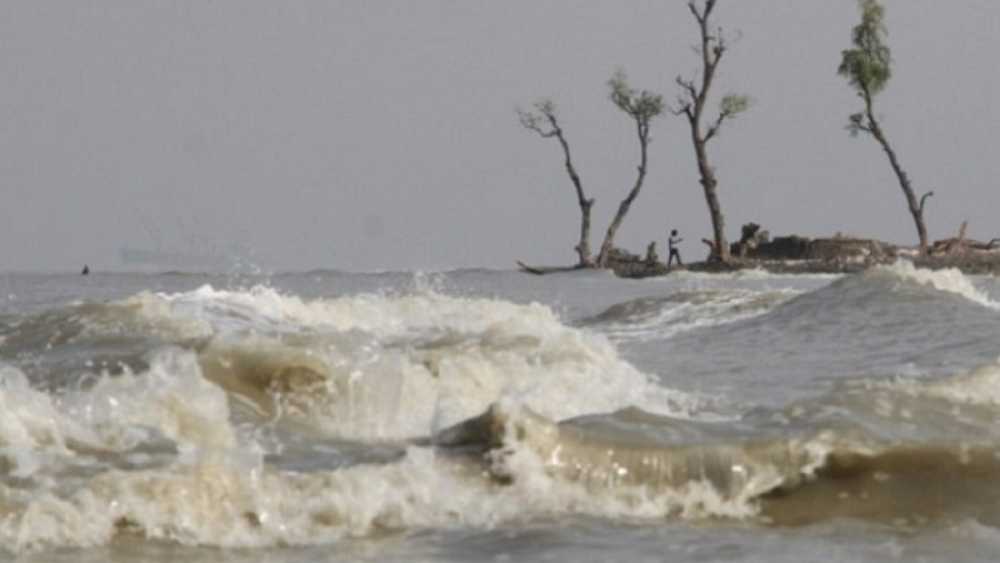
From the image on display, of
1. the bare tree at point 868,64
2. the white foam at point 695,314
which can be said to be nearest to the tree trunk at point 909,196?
the bare tree at point 868,64

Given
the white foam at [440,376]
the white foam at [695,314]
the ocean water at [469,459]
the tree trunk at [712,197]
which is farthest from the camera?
the tree trunk at [712,197]

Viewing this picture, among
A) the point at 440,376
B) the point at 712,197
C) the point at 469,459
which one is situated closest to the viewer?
the point at 469,459

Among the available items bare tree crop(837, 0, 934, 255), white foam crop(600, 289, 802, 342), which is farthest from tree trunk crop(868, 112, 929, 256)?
white foam crop(600, 289, 802, 342)

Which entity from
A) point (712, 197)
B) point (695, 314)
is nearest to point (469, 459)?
point (695, 314)

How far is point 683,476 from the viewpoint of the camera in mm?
6676

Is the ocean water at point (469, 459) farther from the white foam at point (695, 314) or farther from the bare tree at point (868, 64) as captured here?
the bare tree at point (868, 64)

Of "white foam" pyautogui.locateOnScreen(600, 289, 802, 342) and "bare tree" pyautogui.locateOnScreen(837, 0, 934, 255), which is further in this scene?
"bare tree" pyautogui.locateOnScreen(837, 0, 934, 255)

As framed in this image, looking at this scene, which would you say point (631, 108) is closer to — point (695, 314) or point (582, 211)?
point (582, 211)

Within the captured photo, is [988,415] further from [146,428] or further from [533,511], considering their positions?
[146,428]

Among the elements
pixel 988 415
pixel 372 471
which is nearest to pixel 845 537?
pixel 372 471

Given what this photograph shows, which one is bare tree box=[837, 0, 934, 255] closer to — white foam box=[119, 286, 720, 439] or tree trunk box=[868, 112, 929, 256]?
tree trunk box=[868, 112, 929, 256]

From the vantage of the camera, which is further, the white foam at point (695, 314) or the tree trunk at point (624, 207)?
the tree trunk at point (624, 207)

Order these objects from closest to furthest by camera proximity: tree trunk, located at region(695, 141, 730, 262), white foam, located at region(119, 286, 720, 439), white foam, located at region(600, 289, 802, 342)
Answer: white foam, located at region(119, 286, 720, 439)
white foam, located at region(600, 289, 802, 342)
tree trunk, located at region(695, 141, 730, 262)

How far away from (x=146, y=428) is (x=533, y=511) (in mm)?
1725
